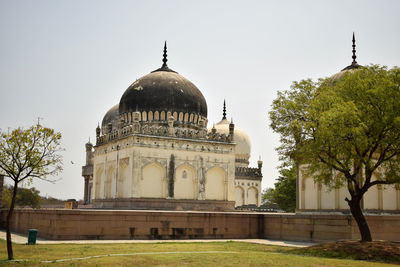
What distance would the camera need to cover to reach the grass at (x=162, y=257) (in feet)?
42.3

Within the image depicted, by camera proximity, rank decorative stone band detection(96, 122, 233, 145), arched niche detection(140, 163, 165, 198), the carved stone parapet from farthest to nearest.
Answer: the carved stone parapet, decorative stone band detection(96, 122, 233, 145), arched niche detection(140, 163, 165, 198)

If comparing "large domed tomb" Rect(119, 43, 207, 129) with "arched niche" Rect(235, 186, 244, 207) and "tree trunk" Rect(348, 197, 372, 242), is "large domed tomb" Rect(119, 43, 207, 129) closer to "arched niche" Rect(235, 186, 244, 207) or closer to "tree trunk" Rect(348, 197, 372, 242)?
"arched niche" Rect(235, 186, 244, 207)

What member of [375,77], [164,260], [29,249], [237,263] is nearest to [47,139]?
[29,249]

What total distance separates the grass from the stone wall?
2889mm

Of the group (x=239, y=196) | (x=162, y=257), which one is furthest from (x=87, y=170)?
(x=162, y=257)

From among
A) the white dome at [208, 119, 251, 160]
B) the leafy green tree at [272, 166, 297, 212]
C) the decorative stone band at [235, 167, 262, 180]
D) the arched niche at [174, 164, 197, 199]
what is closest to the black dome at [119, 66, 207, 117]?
the arched niche at [174, 164, 197, 199]

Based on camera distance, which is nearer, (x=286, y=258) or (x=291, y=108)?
(x=286, y=258)

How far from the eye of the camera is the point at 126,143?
102ft

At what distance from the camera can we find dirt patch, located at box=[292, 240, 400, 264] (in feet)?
50.5

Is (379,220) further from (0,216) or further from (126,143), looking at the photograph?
(0,216)

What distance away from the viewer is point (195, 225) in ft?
73.5

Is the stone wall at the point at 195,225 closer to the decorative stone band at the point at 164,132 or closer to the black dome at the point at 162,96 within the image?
the decorative stone band at the point at 164,132

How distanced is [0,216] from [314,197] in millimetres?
17964

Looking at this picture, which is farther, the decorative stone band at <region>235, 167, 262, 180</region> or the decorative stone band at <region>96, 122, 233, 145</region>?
the decorative stone band at <region>235, 167, 262, 180</region>
